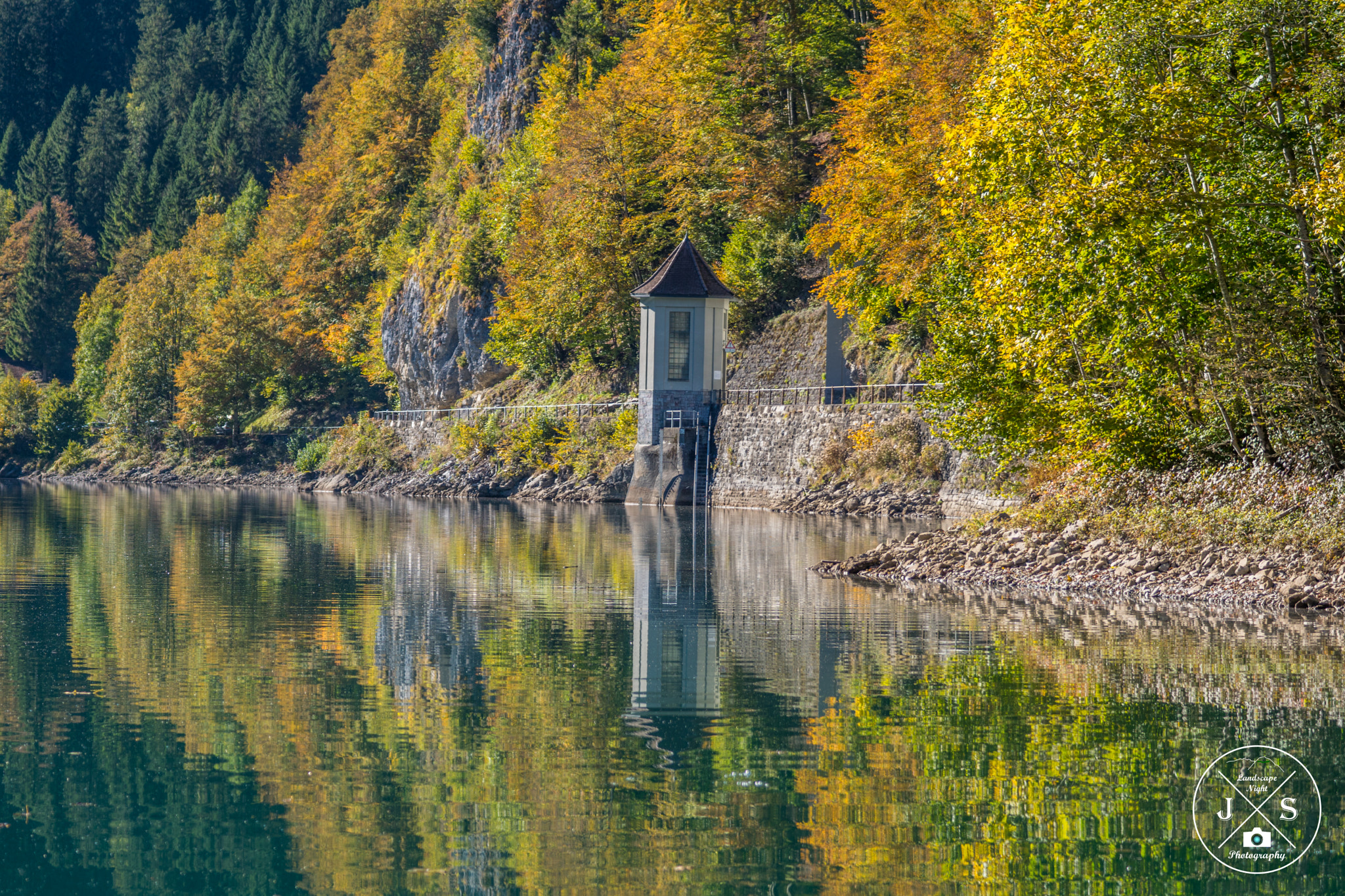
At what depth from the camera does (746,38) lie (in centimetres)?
5184

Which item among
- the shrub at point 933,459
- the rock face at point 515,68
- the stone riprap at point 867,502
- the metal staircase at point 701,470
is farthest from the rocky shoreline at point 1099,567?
the rock face at point 515,68

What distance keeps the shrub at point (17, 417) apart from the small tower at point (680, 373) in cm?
6056

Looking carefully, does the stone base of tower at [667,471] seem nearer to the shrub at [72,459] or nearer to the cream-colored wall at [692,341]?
the cream-colored wall at [692,341]

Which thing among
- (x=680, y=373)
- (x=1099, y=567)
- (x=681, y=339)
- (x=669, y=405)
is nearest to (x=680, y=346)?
(x=681, y=339)

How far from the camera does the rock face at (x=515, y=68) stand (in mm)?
67562

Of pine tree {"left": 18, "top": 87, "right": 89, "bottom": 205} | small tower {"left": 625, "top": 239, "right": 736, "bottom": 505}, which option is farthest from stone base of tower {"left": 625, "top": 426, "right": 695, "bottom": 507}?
pine tree {"left": 18, "top": 87, "right": 89, "bottom": 205}

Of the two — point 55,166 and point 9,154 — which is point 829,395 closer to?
point 55,166

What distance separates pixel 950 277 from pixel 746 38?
91.4 feet

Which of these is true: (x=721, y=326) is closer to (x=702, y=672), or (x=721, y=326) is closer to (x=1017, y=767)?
(x=702, y=672)

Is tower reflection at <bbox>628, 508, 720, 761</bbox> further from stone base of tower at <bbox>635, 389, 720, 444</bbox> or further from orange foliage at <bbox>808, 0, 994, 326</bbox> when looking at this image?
stone base of tower at <bbox>635, 389, 720, 444</bbox>

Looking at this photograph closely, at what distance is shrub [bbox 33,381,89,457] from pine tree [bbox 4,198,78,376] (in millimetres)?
22636

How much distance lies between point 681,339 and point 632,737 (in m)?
38.4

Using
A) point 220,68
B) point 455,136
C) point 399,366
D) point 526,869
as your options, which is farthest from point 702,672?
point 220,68

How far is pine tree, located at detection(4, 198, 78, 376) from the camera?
11494 centimetres
